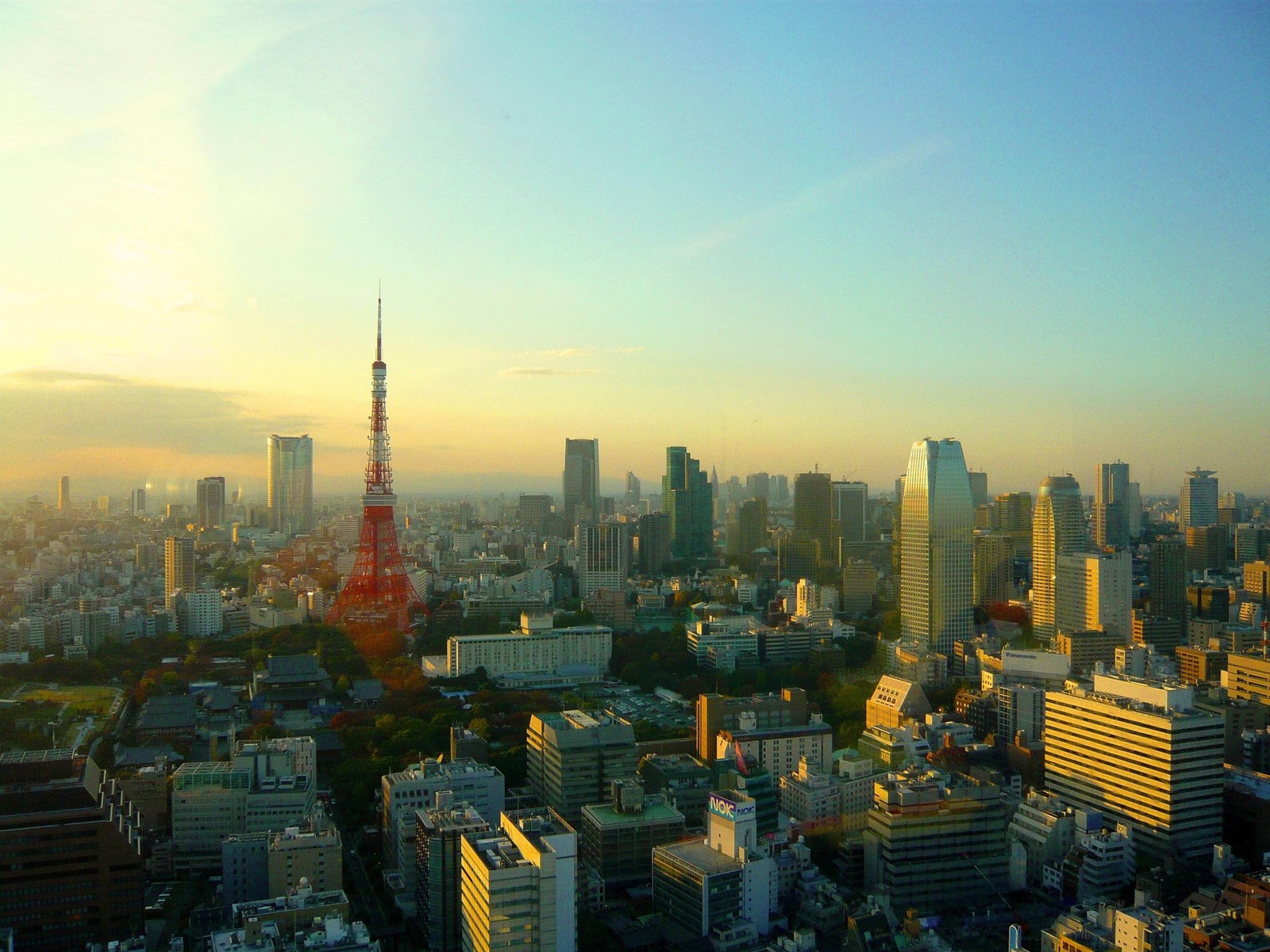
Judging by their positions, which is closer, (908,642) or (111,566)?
(908,642)

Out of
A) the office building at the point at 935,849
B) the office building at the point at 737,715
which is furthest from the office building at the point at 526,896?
the office building at the point at 737,715

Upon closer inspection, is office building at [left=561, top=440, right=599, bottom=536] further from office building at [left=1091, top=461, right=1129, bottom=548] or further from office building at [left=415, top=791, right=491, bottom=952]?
office building at [left=415, top=791, right=491, bottom=952]

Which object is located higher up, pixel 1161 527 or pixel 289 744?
pixel 1161 527

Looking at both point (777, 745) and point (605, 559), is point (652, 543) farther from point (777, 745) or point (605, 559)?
point (777, 745)

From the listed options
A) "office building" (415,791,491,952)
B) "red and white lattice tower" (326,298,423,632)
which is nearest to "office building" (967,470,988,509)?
"red and white lattice tower" (326,298,423,632)

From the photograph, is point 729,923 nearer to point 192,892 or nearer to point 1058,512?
point 192,892

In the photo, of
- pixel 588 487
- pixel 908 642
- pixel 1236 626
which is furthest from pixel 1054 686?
pixel 588 487
